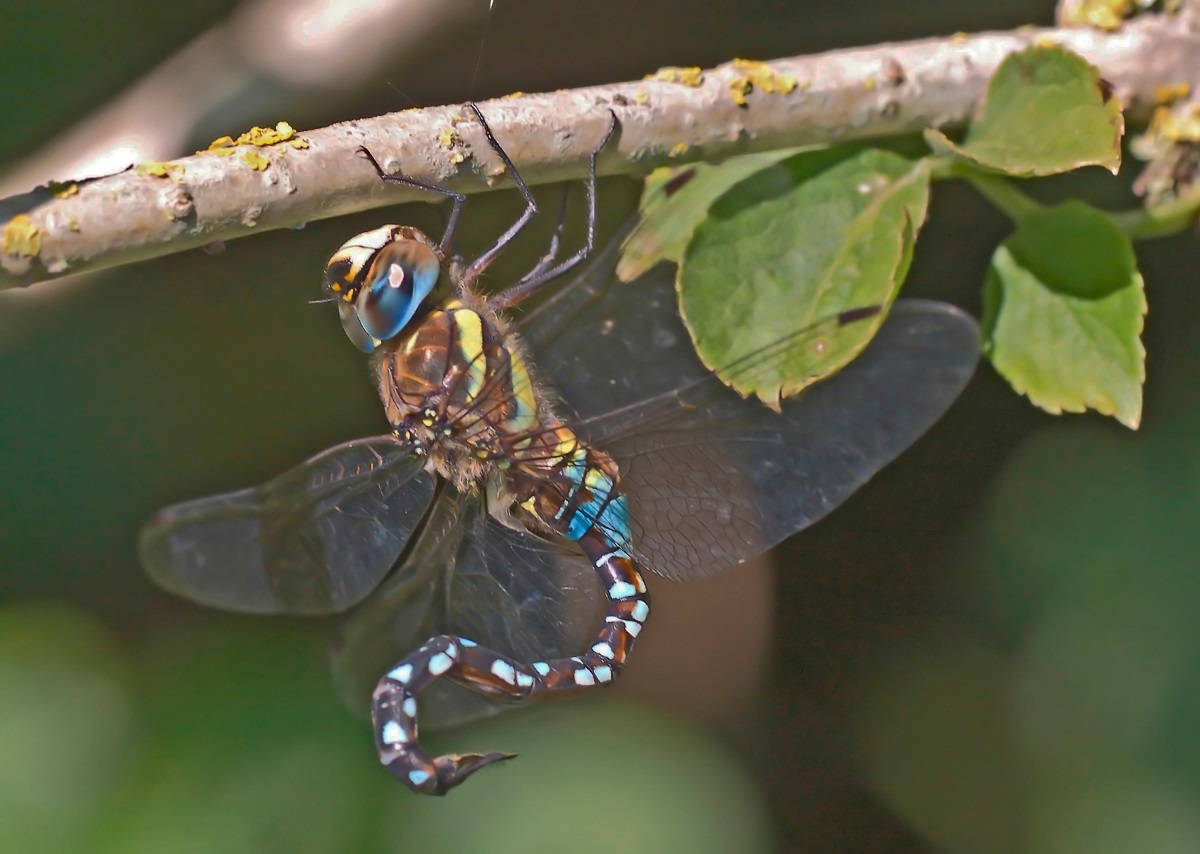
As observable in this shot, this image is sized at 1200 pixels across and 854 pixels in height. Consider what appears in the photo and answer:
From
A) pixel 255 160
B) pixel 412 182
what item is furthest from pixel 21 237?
pixel 412 182

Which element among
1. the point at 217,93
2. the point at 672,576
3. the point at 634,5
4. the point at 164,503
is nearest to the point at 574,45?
the point at 634,5

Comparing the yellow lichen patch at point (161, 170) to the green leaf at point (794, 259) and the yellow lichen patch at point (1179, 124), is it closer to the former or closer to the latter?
the green leaf at point (794, 259)

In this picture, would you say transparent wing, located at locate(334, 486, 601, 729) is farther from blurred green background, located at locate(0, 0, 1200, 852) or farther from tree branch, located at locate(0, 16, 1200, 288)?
blurred green background, located at locate(0, 0, 1200, 852)

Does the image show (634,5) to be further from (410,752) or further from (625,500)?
(410,752)

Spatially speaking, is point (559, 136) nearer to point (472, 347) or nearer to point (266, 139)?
point (266, 139)

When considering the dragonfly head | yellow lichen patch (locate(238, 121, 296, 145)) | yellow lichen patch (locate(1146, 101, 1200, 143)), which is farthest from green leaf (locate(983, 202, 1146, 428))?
yellow lichen patch (locate(238, 121, 296, 145))

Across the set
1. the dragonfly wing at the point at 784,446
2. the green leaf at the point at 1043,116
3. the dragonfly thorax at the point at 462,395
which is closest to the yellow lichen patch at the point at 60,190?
the dragonfly thorax at the point at 462,395
